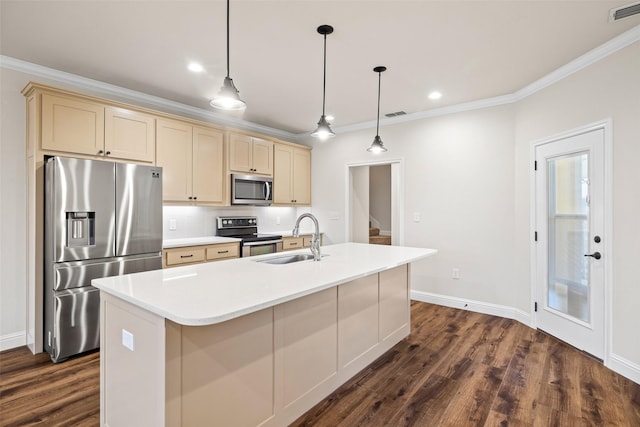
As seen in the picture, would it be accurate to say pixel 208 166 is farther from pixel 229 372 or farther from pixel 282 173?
pixel 229 372

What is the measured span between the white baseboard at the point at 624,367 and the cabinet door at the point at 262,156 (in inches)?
170

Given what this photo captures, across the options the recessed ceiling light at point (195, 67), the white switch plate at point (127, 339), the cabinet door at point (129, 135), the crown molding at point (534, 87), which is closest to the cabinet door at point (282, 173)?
the crown molding at point (534, 87)

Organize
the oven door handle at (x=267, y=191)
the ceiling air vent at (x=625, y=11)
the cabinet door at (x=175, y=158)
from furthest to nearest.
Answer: the oven door handle at (x=267, y=191) < the cabinet door at (x=175, y=158) < the ceiling air vent at (x=625, y=11)

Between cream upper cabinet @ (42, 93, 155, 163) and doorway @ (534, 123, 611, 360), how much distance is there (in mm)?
4237

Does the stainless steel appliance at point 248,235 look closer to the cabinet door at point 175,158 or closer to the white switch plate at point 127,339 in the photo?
the cabinet door at point 175,158

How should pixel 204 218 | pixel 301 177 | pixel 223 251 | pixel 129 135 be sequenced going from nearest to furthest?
pixel 129 135 < pixel 223 251 < pixel 204 218 < pixel 301 177

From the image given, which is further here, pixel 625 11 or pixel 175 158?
pixel 175 158

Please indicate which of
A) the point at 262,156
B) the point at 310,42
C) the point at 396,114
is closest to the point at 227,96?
the point at 310,42

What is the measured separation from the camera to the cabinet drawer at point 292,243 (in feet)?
16.3

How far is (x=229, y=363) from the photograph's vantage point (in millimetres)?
1590

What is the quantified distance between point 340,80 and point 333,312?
238cm

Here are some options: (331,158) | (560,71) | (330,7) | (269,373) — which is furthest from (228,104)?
(331,158)

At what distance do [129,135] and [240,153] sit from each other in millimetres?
1473

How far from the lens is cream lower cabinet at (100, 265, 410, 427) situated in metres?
1.42
